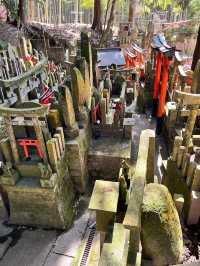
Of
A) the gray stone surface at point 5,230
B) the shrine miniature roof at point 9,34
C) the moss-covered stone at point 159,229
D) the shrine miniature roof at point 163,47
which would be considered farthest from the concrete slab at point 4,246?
the shrine miniature roof at point 9,34

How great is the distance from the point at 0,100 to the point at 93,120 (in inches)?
135

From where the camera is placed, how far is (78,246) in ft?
18.6


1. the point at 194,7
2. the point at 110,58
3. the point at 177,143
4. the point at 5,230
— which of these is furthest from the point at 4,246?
the point at 194,7

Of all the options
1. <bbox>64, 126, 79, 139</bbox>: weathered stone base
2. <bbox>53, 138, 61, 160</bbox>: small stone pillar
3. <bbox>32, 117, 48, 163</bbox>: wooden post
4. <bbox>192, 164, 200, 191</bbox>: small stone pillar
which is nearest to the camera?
<bbox>192, 164, 200, 191</bbox>: small stone pillar

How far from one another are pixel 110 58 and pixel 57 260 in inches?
368

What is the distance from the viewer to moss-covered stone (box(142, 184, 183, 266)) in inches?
119

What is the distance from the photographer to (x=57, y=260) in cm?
538

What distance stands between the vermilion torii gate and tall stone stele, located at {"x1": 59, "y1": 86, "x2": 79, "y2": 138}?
13.0 ft

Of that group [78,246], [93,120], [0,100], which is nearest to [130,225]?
[78,246]

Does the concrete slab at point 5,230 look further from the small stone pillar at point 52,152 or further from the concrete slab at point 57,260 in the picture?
the small stone pillar at point 52,152

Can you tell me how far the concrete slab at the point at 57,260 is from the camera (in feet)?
17.4

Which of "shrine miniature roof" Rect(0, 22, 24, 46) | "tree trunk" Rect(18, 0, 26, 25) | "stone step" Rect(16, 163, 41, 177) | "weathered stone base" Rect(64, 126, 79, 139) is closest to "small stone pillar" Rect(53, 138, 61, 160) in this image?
"stone step" Rect(16, 163, 41, 177)

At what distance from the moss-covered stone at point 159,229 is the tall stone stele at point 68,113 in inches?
138

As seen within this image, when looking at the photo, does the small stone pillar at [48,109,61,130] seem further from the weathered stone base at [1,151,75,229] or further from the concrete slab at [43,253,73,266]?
the concrete slab at [43,253,73,266]
